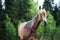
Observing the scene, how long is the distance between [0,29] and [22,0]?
66 centimetres

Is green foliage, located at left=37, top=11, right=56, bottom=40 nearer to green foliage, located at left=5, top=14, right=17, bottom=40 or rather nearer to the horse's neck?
the horse's neck

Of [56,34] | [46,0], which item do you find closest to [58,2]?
[46,0]

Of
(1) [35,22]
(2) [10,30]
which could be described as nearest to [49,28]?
(1) [35,22]

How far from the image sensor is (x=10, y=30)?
15.4 feet

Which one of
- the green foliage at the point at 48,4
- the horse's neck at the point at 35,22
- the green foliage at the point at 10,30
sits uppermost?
the green foliage at the point at 48,4

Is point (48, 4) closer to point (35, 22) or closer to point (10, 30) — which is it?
point (35, 22)

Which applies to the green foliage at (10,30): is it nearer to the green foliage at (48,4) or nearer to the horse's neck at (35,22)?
the horse's neck at (35,22)

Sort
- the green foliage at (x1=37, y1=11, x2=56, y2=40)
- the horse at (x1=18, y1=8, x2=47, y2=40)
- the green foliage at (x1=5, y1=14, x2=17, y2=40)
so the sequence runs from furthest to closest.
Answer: the green foliage at (x1=5, y1=14, x2=17, y2=40), the green foliage at (x1=37, y1=11, x2=56, y2=40), the horse at (x1=18, y1=8, x2=47, y2=40)

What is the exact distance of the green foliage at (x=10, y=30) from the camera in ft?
15.3

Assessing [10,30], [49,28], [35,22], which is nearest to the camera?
[35,22]

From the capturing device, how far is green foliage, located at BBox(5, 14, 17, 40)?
4648 mm

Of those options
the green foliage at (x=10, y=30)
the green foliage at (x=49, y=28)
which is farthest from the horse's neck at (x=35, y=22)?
the green foliage at (x=10, y=30)

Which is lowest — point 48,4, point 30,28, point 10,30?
point 10,30

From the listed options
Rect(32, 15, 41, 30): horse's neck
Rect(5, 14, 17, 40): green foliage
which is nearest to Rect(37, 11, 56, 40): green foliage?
Rect(32, 15, 41, 30): horse's neck
